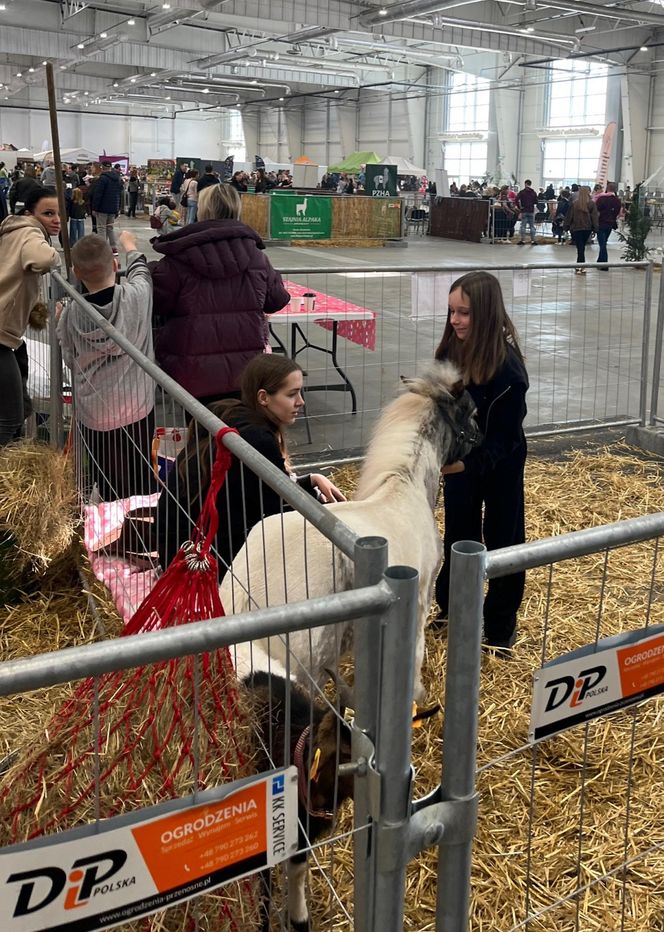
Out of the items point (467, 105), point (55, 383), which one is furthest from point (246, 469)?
point (467, 105)

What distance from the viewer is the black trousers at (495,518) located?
11.7ft

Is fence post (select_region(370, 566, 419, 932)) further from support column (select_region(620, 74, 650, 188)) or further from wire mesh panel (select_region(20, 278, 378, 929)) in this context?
support column (select_region(620, 74, 650, 188))

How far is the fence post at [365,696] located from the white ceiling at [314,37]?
68.1ft

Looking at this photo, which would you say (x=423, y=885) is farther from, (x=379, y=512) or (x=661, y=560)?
(x=661, y=560)

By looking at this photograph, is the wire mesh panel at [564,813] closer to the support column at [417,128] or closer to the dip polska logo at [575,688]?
the dip polska logo at [575,688]

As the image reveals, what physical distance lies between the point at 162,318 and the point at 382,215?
1926cm

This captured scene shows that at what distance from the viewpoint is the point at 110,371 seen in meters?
3.86

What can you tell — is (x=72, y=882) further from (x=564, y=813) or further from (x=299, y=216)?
(x=299, y=216)

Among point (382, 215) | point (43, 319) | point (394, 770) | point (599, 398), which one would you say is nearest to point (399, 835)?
point (394, 770)

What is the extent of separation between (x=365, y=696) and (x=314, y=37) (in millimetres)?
27584

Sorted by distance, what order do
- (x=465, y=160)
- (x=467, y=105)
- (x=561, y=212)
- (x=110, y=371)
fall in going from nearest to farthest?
(x=110, y=371) → (x=561, y=212) → (x=467, y=105) → (x=465, y=160)

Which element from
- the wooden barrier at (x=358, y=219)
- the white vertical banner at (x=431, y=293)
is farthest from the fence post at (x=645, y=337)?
the wooden barrier at (x=358, y=219)

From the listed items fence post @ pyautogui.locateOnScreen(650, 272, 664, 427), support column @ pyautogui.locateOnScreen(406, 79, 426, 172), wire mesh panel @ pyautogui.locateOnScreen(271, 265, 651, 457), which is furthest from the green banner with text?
support column @ pyautogui.locateOnScreen(406, 79, 426, 172)

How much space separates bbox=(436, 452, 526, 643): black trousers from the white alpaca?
0.38 metres
